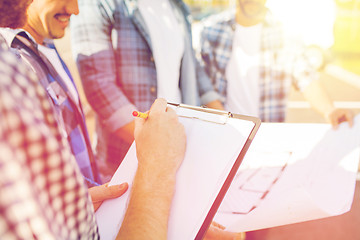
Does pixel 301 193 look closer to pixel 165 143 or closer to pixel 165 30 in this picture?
pixel 165 143

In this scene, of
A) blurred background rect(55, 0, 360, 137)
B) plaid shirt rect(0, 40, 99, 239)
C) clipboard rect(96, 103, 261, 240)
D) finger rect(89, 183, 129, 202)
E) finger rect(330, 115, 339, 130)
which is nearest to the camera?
plaid shirt rect(0, 40, 99, 239)

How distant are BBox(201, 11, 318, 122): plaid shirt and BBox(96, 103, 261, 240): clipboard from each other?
1.15 meters

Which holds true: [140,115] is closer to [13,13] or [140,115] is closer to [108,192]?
[108,192]

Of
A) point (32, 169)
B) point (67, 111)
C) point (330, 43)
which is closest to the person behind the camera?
point (32, 169)

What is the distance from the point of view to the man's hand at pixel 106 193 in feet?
2.65

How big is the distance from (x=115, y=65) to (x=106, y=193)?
0.82 meters

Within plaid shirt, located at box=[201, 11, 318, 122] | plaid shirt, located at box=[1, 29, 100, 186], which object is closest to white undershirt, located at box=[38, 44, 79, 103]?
plaid shirt, located at box=[1, 29, 100, 186]

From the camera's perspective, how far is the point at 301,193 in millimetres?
839

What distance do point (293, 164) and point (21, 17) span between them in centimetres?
95

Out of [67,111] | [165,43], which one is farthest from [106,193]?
[165,43]

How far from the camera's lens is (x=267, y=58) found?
1.94m

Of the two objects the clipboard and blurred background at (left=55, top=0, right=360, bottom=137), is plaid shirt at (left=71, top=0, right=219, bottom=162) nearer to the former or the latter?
the clipboard

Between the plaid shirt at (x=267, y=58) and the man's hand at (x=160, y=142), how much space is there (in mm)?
1208

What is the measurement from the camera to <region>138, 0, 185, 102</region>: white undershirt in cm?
156
